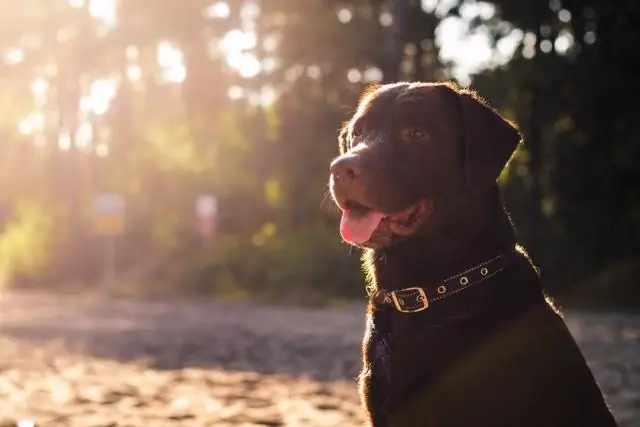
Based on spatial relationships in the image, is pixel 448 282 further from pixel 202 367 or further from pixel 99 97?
pixel 99 97

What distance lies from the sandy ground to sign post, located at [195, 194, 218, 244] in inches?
385

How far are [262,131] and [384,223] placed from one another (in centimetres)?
2280

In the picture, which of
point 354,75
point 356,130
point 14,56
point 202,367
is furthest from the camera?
point 14,56

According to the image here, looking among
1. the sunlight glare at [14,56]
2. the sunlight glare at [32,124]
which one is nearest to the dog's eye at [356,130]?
the sunlight glare at [14,56]

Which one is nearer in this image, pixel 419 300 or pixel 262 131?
pixel 419 300

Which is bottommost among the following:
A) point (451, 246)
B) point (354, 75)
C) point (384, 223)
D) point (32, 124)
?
point (451, 246)

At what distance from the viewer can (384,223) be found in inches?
163

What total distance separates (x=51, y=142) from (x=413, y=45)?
14624mm

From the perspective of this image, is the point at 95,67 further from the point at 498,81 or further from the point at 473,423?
the point at 473,423

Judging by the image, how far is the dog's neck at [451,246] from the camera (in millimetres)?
3797

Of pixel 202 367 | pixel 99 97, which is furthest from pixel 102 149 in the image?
pixel 202 367

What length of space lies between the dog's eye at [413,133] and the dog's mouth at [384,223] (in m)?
0.36

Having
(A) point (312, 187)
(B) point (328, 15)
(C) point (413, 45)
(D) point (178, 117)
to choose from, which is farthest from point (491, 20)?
(D) point (178, 117)

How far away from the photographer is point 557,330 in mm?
3535
